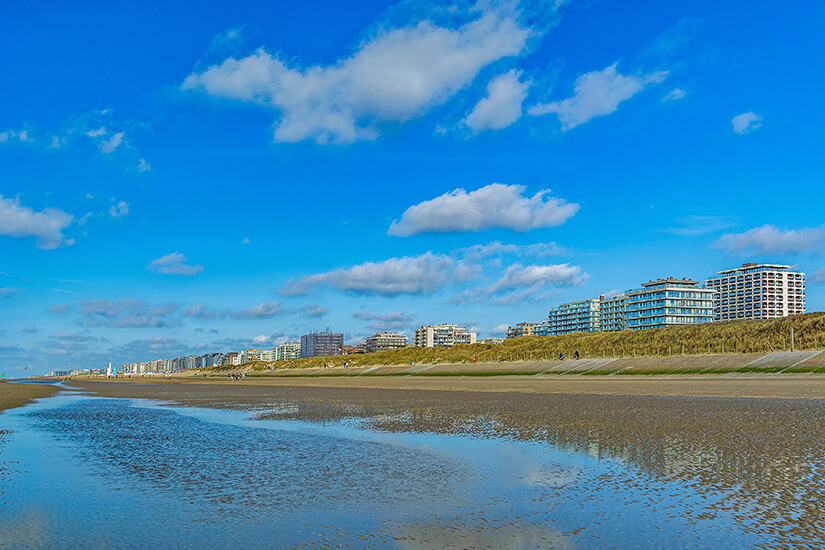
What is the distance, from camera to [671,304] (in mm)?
171625

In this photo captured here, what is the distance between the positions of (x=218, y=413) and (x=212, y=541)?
1825 centimetres

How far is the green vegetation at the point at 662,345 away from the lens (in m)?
60.6

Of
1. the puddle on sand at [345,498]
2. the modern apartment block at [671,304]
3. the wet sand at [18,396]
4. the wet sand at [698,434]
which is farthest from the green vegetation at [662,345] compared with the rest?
the modern apartment block at [671,304]

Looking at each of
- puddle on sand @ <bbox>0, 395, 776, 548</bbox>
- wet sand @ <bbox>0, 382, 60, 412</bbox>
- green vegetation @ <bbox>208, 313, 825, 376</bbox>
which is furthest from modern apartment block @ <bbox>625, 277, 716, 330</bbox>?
puddle on sand @ <bbox>0, 395, 776, 548</bbox>

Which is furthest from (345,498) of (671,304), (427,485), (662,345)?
(671,304)

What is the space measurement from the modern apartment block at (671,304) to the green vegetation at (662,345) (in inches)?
2869

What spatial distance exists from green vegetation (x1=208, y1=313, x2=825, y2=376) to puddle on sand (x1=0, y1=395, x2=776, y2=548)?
138 ft

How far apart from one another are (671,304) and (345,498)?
18064 centimetres

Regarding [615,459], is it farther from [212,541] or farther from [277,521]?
[212,541]

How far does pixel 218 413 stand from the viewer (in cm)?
2352

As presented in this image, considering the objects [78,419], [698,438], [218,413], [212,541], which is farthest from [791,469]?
[78,419]

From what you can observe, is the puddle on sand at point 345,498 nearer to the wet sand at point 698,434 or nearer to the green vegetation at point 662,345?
the wet sand at point 698,434

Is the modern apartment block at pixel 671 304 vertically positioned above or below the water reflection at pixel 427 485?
above

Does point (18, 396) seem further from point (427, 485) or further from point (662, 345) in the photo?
point (662, 345)
